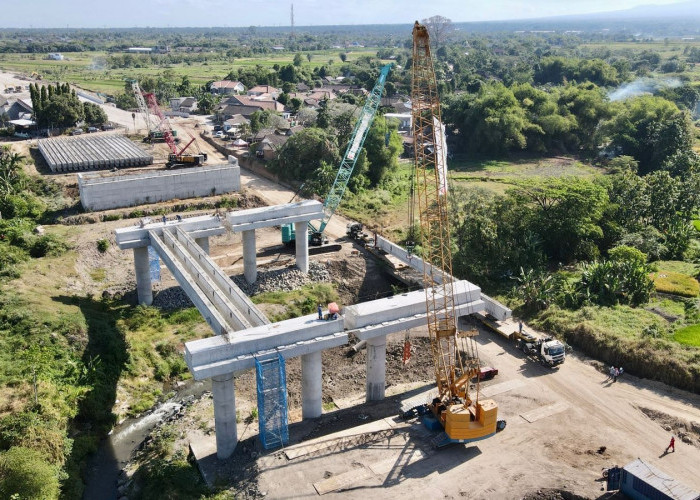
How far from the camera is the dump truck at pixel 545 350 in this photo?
40844 mm

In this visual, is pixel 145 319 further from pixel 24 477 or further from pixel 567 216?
pixel 567 216

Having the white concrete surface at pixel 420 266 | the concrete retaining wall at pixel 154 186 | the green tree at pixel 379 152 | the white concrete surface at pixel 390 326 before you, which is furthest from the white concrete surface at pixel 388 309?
the green tree at pixel 379 152

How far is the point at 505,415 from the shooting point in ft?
118

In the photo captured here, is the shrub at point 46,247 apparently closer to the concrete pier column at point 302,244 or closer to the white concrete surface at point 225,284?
the white concrete surface at point 225,284

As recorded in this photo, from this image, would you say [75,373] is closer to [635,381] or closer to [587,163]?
[635,381]

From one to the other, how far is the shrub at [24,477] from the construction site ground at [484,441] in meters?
7.07

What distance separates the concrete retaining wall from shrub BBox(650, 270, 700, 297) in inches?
1829

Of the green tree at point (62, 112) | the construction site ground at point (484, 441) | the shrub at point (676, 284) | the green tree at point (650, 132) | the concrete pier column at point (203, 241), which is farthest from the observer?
the green tree at point (62, 112)

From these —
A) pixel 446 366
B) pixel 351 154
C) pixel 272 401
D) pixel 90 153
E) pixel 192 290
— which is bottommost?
pixel 446 366

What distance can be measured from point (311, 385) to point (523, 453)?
40.4 feet

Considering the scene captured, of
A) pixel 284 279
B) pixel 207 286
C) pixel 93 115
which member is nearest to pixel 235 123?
pixel 93 115

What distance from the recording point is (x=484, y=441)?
111 ft

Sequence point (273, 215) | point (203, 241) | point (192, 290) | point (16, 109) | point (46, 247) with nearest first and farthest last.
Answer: point (192, 290)
point (203, 241)
point (273, 215)
point (46, 247)
point (16, 109)

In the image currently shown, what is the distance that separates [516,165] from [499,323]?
5856 centimetres
